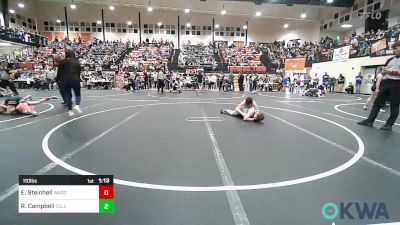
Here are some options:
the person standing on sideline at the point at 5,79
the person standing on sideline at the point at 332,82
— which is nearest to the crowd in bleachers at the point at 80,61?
the person standing on sideline at the point at 5,79

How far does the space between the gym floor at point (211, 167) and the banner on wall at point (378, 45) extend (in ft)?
45.5

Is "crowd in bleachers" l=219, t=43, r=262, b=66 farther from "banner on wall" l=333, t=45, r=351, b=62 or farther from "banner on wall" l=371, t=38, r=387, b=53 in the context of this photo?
"banner on wall" l=371, t=38, r=387, b=53

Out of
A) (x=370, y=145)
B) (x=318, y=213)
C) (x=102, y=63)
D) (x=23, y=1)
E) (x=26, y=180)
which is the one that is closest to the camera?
(x=26, y=180)

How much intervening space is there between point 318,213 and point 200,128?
3.46 metres

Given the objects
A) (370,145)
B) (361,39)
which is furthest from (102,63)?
(370,145)

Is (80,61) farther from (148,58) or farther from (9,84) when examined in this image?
(9,84)

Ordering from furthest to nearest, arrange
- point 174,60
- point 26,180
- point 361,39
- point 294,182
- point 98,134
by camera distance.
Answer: point 174,60, point 361,39, point 98,134, point 294,182, point 26,180

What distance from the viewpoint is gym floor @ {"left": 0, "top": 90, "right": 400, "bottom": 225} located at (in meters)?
2.10

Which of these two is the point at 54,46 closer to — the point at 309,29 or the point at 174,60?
the point at 174,60

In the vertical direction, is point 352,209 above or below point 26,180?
below

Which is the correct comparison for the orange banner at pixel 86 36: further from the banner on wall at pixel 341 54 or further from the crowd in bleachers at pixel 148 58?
the banner on wall at pixel 341 54

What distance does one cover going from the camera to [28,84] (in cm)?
2000

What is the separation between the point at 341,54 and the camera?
68.1 ft

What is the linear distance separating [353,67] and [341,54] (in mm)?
1669
